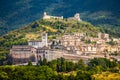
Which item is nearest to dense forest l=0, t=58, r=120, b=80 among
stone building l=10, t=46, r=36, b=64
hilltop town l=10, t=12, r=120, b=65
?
hilltop town l=10, t=12, r=120, b=65

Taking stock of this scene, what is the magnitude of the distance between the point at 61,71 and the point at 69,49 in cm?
3823

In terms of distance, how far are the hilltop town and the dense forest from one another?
15.9m

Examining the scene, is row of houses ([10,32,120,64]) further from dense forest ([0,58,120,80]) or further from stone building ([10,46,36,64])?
dense forest ([0,58,120,80])

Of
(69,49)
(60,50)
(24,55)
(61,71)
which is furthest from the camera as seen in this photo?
(69,49)

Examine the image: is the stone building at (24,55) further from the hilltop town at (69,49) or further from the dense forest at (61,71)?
the dense forest at (61,71)

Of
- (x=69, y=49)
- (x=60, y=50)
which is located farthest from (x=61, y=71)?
(x=69, y=49)

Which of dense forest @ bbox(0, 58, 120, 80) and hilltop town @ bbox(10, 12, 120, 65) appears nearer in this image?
dense forest @ bbox(0, 58, 120, 80)

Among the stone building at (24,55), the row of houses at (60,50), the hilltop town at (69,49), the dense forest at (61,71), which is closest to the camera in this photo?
the dense forest at (61,71)

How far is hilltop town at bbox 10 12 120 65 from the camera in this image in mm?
148125

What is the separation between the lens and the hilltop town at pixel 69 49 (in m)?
148

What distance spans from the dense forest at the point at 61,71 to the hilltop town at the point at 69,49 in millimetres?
15921

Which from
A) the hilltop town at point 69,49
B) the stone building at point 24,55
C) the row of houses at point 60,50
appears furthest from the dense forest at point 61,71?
the stone building at point 24,55

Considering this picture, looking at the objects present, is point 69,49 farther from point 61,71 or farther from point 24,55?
point 61,71

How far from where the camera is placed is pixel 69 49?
533ft
